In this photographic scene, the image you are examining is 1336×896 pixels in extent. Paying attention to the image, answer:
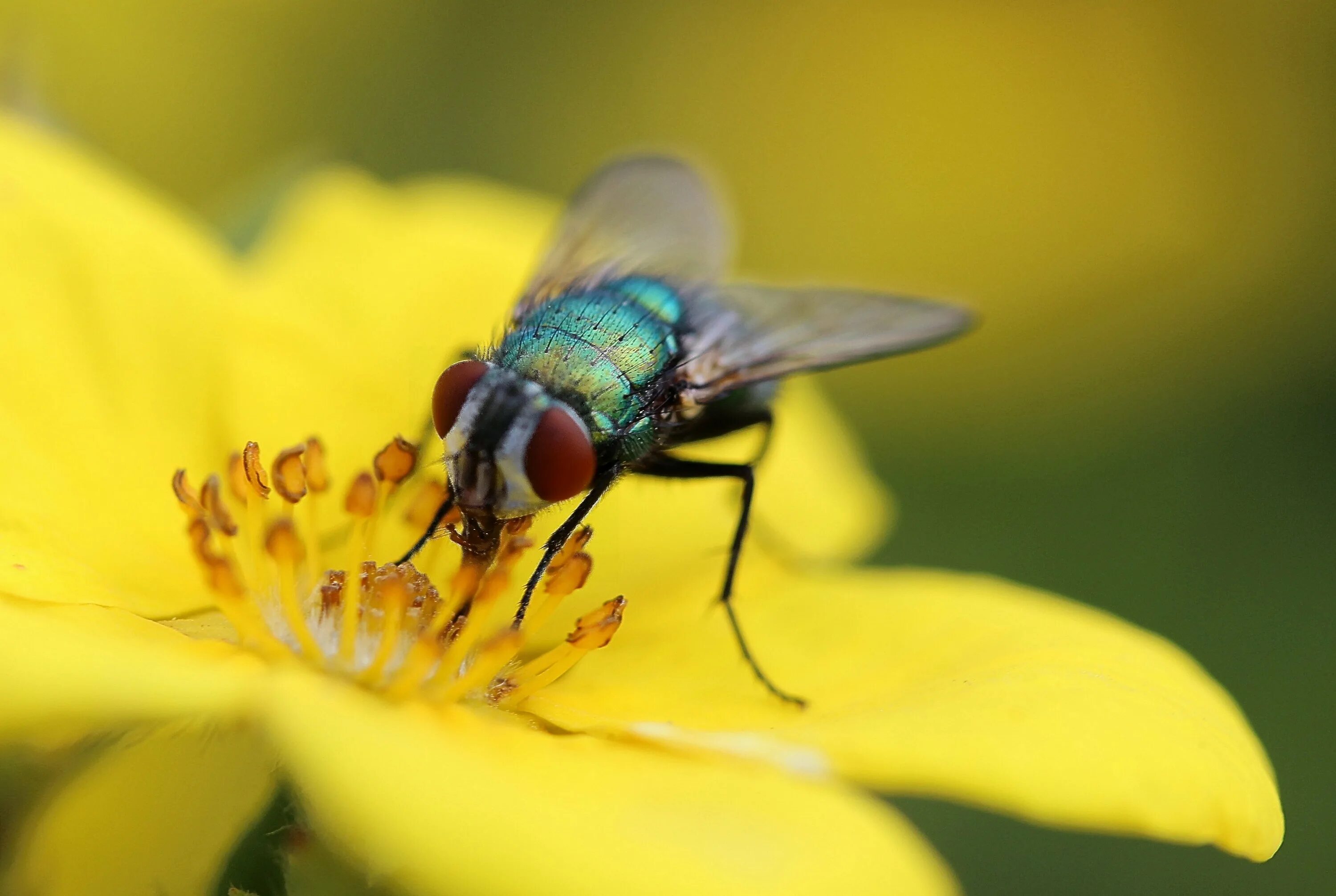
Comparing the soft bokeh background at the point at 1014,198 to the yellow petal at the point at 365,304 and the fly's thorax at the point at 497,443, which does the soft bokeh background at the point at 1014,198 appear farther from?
the fly's thorax at the point at 497,443

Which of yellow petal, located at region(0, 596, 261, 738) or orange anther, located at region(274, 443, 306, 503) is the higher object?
yellow petal, located at region(0, 596, 261, 738)

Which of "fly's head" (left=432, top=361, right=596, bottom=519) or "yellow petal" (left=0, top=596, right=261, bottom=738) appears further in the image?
"fly's head" (left=432, top=361, right=596, bottom=519)

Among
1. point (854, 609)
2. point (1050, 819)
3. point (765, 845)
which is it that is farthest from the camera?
point (854, 609)

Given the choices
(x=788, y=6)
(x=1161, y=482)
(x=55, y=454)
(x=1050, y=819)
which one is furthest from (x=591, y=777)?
(x=788, y=6)

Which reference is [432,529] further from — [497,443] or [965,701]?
[965,701]

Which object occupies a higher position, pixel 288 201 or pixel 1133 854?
pixel 288 201

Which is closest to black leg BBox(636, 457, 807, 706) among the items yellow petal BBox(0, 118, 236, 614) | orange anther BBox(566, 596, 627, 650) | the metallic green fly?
the metallic green fly

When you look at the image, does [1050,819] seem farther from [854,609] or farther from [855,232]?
[855,232]

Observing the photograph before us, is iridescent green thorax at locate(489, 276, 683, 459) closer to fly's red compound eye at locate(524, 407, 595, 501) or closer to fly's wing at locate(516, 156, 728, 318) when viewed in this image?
fly's red compound eye at locate(524, 407, 595, 501)

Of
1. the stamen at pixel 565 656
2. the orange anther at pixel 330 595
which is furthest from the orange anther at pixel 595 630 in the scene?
the orange anther at pixel 330 595
